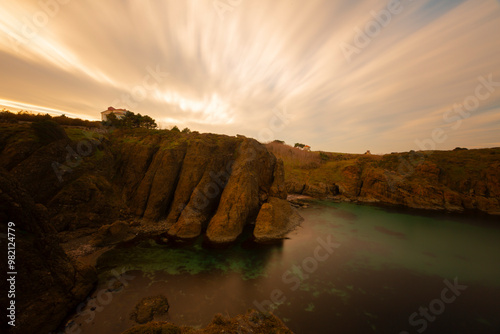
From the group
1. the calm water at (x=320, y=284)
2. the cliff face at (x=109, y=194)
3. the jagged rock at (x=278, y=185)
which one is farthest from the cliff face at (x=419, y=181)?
the cliff face at (x=109, y=194)

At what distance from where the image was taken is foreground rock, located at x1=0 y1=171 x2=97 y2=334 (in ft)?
28.1

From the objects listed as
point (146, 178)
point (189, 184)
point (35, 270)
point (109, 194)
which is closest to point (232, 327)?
point (35, 270)

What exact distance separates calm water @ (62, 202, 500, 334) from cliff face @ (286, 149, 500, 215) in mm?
26563

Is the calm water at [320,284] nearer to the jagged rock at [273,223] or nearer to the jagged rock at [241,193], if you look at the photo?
the jagged rock at [273,223]

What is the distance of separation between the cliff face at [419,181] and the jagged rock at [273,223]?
32.7 metres

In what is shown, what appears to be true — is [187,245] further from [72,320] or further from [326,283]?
[326,283]

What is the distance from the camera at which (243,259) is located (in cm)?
1856

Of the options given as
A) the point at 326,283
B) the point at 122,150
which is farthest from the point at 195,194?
the point at 326,283

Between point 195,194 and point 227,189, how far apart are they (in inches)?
192

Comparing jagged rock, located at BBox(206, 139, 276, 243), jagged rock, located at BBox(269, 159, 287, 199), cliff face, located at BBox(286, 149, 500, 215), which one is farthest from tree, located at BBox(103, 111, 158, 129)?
cliff face, located at BBox(286, 149, 500, 215)

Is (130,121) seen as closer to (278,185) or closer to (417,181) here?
(278,185)

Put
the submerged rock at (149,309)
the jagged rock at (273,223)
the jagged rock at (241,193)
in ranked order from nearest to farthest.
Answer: the submerged rock at (149,309) < the jagged rock at (241,193) < the jagged rock at (273,223)

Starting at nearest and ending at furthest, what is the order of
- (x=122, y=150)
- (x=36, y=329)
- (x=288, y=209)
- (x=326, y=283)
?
(x=36, y=329)
(x=326, y=283)
(x=122, y=150)
(x=288, y=209)

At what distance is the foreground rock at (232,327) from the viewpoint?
18.9ft
